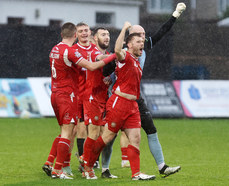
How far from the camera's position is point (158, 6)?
42.4 m

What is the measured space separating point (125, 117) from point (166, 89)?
12.4m

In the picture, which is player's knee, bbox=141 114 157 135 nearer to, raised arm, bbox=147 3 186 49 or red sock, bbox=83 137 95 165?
red sock, bbox=83 137 95 165

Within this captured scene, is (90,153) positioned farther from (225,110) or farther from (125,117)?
(225,110)

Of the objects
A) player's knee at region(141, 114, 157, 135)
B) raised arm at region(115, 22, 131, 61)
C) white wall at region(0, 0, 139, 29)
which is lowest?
player's knee at region(141, 114, 157, 135)

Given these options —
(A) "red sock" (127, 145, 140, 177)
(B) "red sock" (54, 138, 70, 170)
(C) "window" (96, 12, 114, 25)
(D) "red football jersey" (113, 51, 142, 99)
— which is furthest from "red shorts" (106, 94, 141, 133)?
(C) "window" (96, 12, 114, 25)

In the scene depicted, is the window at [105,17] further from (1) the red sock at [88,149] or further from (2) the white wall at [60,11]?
(1) the red sock at [88,149]

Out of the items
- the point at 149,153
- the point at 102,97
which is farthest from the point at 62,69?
the point at 149,153

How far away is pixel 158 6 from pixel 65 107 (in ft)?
115

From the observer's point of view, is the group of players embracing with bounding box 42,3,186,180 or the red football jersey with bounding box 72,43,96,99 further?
the red football jersey with bounding box 72,43,96,99

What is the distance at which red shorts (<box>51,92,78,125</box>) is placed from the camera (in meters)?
8.16

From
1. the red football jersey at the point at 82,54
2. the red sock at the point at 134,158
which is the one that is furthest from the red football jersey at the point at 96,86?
the red sock at the point at 134,158

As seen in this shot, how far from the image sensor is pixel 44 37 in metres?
21.4

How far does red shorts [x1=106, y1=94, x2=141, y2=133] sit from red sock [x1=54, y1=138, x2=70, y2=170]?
0.72 metres

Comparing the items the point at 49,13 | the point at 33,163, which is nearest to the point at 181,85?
the point at 33,163
